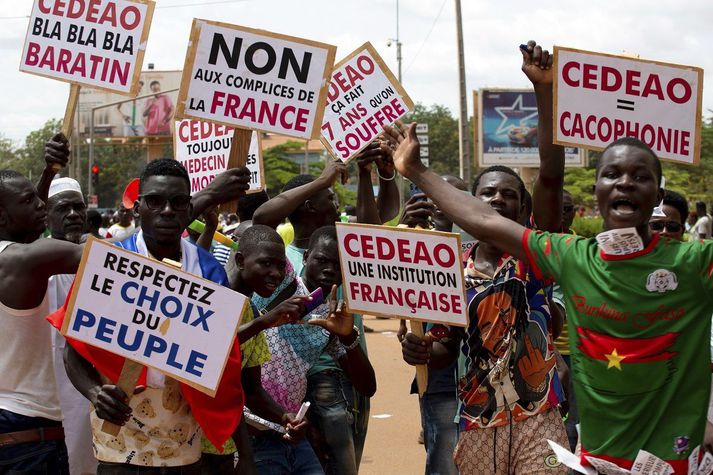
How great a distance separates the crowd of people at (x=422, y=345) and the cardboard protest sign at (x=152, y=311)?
0.19 m

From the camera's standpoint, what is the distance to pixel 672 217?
20.9 ft

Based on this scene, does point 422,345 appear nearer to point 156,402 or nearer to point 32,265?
point 156,402

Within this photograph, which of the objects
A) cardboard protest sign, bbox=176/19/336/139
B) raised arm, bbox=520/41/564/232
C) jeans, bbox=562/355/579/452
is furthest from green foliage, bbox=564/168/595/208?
raised arm, bbox=520/41/564/232

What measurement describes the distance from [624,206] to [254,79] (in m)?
2.49

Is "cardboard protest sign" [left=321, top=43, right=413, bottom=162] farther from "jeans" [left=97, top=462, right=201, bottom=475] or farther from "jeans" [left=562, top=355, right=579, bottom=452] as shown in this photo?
"jeans" [left=97, top=462, right=201, bottom=475]

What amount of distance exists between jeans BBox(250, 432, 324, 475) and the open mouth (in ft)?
7.67

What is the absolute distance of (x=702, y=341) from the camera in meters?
3.55

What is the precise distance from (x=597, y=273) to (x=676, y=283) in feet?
0.89

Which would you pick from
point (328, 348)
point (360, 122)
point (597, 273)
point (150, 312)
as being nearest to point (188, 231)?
point (360, 122)

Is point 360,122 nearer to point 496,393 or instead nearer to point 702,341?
point 496,393

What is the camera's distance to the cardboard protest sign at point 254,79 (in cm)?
546

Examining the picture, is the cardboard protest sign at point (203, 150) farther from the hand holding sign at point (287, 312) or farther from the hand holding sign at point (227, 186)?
the hand holding sign at point (287, 312)

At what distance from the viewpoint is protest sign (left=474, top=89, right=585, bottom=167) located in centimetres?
3391

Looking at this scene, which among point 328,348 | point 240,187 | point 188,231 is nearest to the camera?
point 240,187
